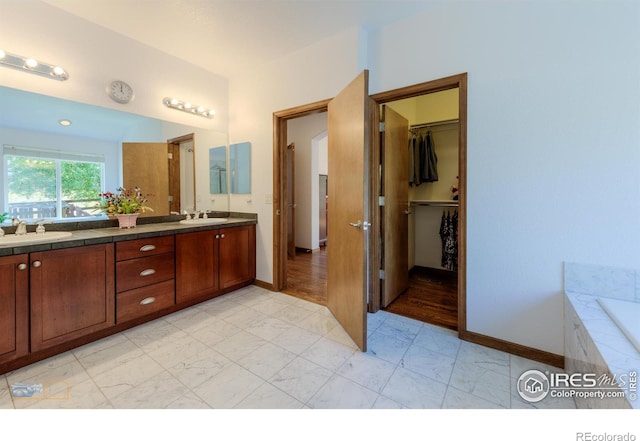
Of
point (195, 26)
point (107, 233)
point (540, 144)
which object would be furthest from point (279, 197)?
point (540, 144)

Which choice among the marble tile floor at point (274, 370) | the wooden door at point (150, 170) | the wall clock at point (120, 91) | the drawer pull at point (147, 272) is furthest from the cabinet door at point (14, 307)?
the wall clock at point (120, 91)

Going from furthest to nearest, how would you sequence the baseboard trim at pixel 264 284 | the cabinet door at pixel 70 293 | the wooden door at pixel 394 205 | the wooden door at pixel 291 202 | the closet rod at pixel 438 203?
the wooden door at pixel 291 202 → the closet rod at pixel 438 203 → the baseboard trim at pixel 264 284 → the wooden door at pixel 394 205 → the cabinet door at pixel 70 293

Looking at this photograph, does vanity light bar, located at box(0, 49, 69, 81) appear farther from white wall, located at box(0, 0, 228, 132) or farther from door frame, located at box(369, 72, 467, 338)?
door frame, located at box(369, 72, 467, 338)

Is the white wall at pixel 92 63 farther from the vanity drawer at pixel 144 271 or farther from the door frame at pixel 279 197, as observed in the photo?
the vanity drawer at pixel 144 271

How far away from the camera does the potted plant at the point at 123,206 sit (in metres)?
2.42

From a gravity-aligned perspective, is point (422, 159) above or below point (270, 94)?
below

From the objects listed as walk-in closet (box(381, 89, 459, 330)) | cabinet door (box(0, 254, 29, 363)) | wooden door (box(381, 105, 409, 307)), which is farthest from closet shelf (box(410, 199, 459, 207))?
cabinet door (box(0, 254, 29, 363))

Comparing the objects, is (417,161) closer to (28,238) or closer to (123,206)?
(123,206)

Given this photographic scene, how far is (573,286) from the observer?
164 centimetres

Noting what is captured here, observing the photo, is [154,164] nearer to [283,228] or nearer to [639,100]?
[283,228]

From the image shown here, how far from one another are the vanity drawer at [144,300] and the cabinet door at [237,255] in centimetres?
55

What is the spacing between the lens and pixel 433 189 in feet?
12.0

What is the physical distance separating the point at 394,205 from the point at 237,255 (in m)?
1.78

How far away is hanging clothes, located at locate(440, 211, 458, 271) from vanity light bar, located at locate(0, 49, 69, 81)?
13.3ft
